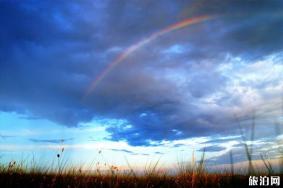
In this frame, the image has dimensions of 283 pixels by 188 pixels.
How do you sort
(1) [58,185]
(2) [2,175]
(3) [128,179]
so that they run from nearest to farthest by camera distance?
(1) [58,185] < (2) [2,175] < (3) [128,179]

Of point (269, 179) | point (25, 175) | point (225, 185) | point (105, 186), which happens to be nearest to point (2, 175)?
point (25, 175)

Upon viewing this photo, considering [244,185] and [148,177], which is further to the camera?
[148,177]

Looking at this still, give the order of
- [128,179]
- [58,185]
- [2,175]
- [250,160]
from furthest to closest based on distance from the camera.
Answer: [128,179] → [2,175] → [58,185] → [250,160]

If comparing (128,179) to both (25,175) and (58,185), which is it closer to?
(58,185)

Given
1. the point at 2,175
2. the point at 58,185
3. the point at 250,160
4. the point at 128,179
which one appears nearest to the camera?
the point at 250,160

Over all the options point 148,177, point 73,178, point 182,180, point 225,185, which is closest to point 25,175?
point 73,178

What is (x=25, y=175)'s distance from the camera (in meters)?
9.43

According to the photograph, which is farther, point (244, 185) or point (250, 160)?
point (244, 185)

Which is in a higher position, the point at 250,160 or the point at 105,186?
the point at 250,160

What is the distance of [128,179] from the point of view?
9.72m

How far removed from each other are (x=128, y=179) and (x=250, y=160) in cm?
380

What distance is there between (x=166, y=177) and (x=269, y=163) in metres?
2.99

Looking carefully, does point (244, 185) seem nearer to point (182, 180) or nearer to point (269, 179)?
point (269, 179)

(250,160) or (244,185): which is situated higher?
(250,160)
